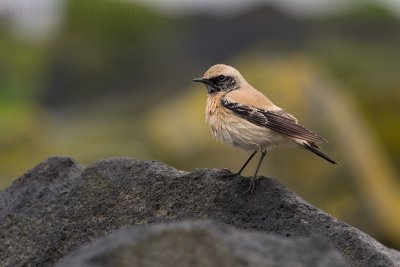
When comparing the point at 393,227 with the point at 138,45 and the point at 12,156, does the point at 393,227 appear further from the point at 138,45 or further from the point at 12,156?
the point at 138,45

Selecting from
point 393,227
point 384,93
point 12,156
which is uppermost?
point 384,93

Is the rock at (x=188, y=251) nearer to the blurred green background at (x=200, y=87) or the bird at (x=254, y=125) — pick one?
the bird at (x=254, y=125)

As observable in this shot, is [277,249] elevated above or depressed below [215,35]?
above

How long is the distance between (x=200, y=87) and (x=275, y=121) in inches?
471

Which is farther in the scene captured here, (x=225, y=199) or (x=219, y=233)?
(x=225, y=199)

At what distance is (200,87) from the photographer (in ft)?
68.7

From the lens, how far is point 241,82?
33.1ft

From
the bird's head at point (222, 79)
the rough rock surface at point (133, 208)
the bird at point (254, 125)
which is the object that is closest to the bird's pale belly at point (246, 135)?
the bird at point (254, 125)

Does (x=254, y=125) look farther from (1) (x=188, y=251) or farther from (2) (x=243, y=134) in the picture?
(1) (x=188, y=251)

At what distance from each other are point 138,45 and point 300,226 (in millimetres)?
29867

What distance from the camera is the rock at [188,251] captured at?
16.6 ft

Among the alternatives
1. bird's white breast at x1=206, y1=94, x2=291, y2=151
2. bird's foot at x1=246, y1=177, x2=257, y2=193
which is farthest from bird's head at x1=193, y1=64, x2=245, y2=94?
bird's foot at x1=246, y1=177, x2=257, y2=193

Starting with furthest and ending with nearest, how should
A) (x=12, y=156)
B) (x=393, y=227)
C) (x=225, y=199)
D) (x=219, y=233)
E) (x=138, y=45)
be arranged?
(x=138, y=45)
(x=12, y=156)
(x=393, y=227)
(x=225, y=199)
(x=219, y=233)

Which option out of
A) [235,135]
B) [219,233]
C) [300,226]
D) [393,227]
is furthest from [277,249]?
[393,227]
